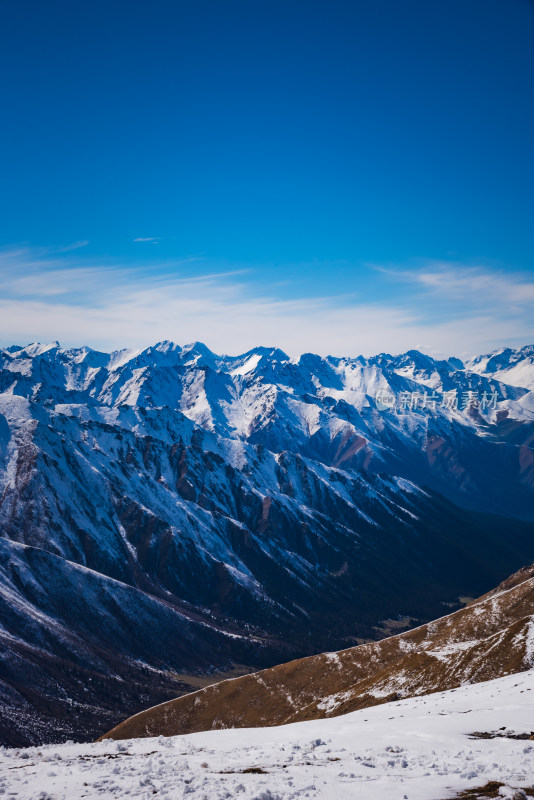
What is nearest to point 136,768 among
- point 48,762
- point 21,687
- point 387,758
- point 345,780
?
point 48,762

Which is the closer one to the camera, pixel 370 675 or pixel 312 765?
pixel 312 765

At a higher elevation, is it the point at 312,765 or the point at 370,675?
the point at 312,765

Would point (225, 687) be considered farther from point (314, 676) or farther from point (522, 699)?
point (522, 699)

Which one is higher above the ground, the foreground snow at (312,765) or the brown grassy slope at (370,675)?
the foreground snow at (312,765)

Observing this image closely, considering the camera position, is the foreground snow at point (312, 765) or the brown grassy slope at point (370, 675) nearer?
the foreground snow at point (312, 765)
